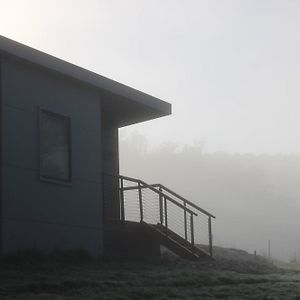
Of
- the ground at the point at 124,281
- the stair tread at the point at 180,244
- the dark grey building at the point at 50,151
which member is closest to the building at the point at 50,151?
the dark grey building at the point at 50,151

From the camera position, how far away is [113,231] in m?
19.1

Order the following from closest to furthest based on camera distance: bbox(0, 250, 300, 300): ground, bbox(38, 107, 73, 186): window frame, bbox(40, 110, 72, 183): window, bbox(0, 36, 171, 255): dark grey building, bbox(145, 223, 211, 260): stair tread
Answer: bbox(0, 250, 300, 300): ground
bbox(0, 36, 171, 255): dark grey building
bbox(38, 107, 73, 186): window frame
bbox(40, 110, 72, 183): window
bbox(145, 223, 211, 260): stair tread

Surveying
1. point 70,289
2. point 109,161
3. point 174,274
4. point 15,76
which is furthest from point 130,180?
point 70,289

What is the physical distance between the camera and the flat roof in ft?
49.7

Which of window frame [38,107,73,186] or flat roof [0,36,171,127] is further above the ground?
flat roof [0,36,171,127]

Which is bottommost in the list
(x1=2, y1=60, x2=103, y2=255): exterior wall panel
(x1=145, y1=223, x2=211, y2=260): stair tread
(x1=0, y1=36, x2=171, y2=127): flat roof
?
(x1=145, y1=223, x2=211, y2=260): stair tread

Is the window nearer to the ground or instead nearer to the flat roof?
the flat roof

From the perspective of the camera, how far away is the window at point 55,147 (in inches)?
638

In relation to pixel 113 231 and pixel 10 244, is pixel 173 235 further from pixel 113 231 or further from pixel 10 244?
pixel 10 244

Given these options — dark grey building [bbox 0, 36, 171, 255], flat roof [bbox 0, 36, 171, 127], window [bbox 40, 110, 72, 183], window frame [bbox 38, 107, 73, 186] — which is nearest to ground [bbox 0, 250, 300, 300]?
dark grey building [bbox 0, 36, 171, 255]

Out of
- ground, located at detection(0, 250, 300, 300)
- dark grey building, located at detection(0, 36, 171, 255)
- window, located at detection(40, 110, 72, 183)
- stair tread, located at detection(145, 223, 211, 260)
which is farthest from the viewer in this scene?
stair tread, located at detection(145, 223, 211, 260)

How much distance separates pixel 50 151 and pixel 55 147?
9.5 inches

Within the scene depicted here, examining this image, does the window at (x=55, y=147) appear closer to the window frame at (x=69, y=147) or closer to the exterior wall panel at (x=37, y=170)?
the window frame at (x=69, y=147)

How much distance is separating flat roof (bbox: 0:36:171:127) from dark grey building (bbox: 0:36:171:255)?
0.02 m
